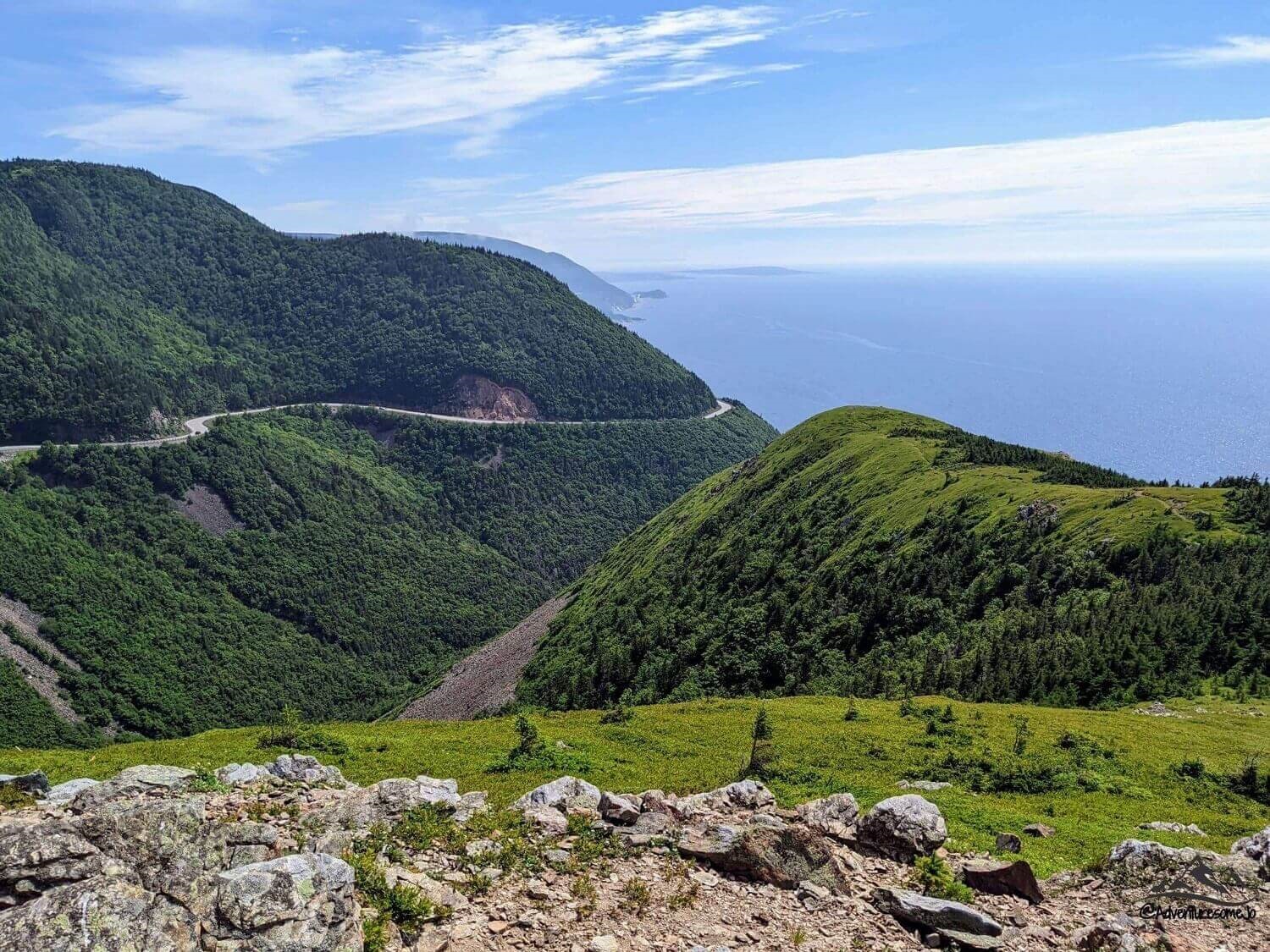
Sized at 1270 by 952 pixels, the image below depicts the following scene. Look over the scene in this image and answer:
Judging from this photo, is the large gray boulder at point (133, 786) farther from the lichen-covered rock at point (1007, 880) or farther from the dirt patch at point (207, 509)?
the dirt patch at point (207, 509)

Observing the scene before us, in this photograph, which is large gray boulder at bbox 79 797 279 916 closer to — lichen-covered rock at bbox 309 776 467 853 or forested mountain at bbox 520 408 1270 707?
lichen-covered rock at bbox 309 776 467 853

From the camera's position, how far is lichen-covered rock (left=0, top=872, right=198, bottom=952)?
1049 cm

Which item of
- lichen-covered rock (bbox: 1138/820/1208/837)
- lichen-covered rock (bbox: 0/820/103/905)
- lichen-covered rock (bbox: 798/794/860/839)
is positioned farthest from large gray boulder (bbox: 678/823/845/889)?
lichen-covered rock (bbox: 1138/820/1208/837)

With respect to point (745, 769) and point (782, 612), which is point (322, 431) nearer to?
point (782, 612)

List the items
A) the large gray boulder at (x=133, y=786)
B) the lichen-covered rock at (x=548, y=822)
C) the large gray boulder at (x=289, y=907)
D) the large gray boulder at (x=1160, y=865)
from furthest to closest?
1. the lichen-covered rock at (x=548, y=822)
2. the large gray boulder at (x=133, y=786)
3. the large gray boulder at (x=1160, y=865)
4. the large gray boulder at (x=289, y=907)

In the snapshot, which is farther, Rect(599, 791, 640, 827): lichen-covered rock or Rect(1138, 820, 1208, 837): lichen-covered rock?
Rect(1138, 820, 1208, 837): lichen-covered rock

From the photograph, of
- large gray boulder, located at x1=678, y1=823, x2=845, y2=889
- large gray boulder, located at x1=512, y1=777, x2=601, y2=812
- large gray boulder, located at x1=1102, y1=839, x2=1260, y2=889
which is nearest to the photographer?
large gray boulder, located at x1=678, y1=823, x2=845, y2=889

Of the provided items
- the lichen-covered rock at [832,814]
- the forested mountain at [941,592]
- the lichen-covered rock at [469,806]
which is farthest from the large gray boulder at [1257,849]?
the forested mountain at [941,592]

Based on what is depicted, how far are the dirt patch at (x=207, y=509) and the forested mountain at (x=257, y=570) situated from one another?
0.33 m

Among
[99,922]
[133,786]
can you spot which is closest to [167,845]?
[99,922]

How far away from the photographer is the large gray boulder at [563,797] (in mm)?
19516

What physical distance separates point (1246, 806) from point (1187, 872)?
11.4 m

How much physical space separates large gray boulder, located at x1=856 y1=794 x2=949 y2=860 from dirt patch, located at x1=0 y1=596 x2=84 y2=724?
103273mm

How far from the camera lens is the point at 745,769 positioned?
27.3m
